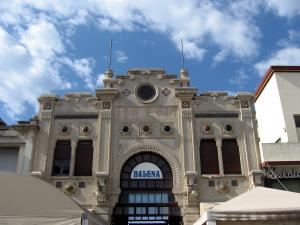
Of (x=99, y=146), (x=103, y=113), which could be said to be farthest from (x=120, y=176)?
(x=103, y=113)

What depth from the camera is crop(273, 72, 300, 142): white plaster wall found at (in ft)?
75.5

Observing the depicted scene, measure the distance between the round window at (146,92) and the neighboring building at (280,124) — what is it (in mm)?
7420

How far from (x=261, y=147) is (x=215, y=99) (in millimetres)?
4109

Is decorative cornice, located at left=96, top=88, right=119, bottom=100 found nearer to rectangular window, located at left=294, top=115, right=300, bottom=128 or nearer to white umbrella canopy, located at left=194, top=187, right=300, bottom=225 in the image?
rectangular window, located at left=294, top=115, right=300, bottom=128

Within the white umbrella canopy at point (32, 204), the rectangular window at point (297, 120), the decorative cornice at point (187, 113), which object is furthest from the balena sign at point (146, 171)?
the rectangular window at point (297, 120)

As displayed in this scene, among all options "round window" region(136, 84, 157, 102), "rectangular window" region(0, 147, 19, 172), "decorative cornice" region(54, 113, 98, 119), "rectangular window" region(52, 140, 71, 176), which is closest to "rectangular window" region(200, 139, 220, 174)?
"round window" region(136, 84, 157, 102)

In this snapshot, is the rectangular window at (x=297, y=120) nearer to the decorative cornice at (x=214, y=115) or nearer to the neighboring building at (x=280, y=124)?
the neighboring building at (x=280, y=124)

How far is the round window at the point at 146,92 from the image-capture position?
22.8 m

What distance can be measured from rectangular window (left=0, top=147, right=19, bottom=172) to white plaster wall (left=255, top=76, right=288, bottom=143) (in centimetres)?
1720

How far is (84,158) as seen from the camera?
21.3m

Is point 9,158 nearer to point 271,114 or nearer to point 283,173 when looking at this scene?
point 283,173

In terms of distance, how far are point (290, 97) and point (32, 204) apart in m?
18.8

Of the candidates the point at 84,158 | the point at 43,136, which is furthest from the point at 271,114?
the point at 43,136

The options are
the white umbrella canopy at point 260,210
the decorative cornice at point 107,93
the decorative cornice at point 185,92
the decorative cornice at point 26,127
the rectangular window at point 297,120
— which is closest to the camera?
the white umbrella canopy at point 260,210
